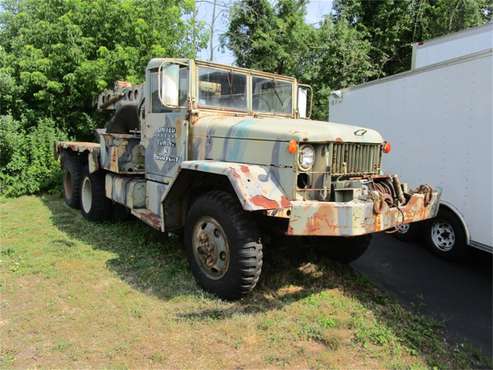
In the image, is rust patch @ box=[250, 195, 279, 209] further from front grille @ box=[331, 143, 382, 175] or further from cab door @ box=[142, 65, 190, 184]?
cab door @ box=[142, 65, 190, 184]

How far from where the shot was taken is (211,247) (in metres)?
4.23

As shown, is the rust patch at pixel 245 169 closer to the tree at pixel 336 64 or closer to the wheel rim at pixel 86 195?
the wheel rim at pixel 86 195

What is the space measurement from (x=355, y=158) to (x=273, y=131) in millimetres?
938

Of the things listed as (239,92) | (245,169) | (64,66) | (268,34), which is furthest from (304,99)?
(268,34)

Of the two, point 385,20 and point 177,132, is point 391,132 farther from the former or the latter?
point 385,20

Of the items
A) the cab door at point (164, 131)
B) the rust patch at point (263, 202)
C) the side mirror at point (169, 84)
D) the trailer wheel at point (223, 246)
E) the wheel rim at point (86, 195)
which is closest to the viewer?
the rust patch at point (263, 202)

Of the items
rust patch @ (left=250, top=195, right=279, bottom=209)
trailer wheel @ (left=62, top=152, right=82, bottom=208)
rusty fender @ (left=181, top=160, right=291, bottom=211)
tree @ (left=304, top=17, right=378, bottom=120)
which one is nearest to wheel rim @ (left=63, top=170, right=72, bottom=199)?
trailer wheel @ (left=62, top=152, right=82, bottom=208)

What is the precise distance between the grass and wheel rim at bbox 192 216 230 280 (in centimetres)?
28

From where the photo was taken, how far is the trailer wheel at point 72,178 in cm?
788

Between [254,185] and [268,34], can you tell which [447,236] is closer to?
[254,185]

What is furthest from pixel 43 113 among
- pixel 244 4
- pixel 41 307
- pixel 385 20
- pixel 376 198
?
pixel 385 20

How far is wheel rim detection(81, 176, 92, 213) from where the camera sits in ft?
23.9

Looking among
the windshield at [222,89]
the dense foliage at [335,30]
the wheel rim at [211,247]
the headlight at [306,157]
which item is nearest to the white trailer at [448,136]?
the headlight at [306,157]

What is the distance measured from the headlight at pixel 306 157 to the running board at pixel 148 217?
198 centimetres
